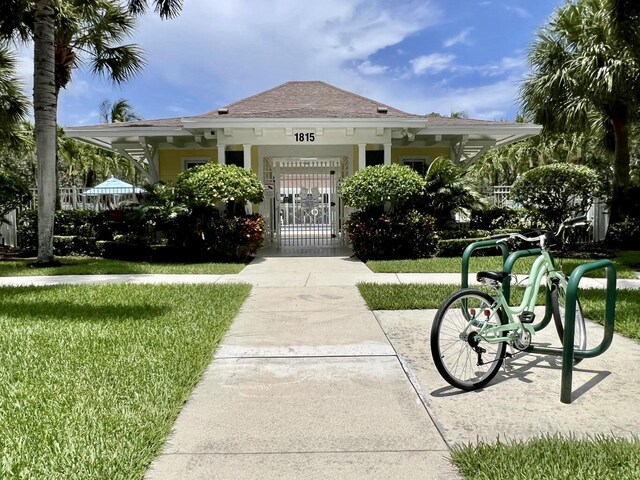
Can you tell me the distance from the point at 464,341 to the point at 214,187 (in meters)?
8.67

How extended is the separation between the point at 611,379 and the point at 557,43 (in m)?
12.4

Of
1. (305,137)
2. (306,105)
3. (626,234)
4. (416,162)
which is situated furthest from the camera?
(416,162)

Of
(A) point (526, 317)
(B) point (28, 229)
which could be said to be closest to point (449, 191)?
(A) point (526, 317)

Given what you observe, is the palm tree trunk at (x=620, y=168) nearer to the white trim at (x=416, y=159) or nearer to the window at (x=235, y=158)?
the white trim at (x=416, y=159)

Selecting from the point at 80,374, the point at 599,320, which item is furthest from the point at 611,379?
the point at 80,374

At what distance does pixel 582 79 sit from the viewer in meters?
13.0

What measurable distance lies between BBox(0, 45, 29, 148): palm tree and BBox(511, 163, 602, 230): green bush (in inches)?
567

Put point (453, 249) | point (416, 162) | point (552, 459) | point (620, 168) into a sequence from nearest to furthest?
point (552, 459) → point (453, 249) → point (620, 168) → point (416, 162)

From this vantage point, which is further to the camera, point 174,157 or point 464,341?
point 174,157

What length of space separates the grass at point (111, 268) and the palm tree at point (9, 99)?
509 centimetres

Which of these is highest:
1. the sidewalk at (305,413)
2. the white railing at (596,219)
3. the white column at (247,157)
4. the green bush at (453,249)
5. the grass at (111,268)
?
the white column at (247,157)

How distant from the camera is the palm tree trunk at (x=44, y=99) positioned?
1097 centimetres

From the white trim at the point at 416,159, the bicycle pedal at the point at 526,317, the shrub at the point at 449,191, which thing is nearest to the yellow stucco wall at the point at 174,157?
the white trim at the point at 416,159

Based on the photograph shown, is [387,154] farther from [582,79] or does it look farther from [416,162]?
[582,79]
